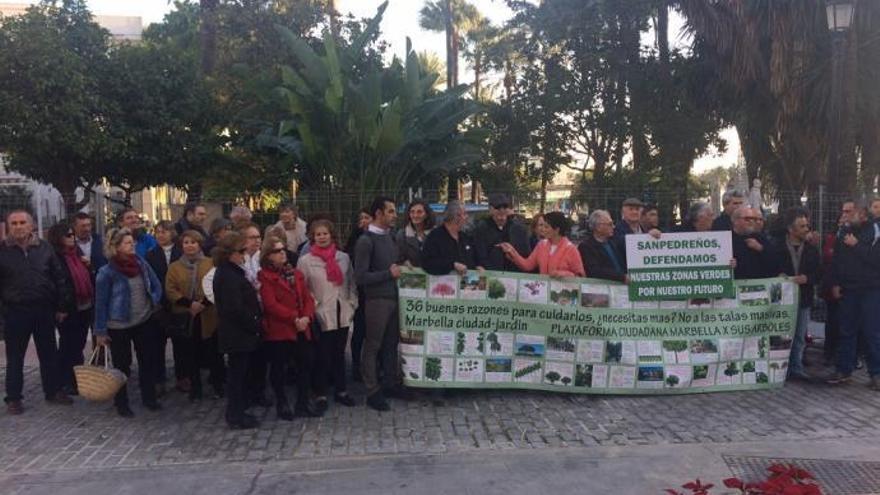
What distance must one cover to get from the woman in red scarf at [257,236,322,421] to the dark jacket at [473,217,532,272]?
160 cm

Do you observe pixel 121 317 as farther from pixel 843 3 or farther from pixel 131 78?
pixel 131 78

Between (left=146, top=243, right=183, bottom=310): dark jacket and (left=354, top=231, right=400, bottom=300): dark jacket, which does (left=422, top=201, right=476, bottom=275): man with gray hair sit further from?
(left=146, top=243, right=183, bottom=310): dark jacket

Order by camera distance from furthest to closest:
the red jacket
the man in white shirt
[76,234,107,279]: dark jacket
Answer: the man in white shirt → [76,234,107,279]: dark jacket → the red jacket

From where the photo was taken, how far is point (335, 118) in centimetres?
1233

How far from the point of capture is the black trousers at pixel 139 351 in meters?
6.05

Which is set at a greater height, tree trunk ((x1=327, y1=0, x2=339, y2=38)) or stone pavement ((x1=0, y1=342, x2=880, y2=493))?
tree trunk ((x1=327, y1=0, x2=339, y2=38))

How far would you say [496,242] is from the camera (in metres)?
6.71

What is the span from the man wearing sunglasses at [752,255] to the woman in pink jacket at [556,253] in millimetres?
1591

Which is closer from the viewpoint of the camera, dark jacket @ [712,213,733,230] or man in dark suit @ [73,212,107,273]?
man in dark suit @ [73,212,107,273]

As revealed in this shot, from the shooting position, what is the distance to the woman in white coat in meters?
5.98

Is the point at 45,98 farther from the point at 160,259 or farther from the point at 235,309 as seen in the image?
the point at 235,309

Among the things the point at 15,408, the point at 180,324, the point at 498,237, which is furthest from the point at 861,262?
the point at 15,408

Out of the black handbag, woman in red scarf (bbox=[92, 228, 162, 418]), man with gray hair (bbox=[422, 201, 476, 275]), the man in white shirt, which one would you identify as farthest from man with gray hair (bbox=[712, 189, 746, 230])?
woman in red scarf (bbox=[92, 228, 162, 418])

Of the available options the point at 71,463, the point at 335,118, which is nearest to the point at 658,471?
the point at 71,463
